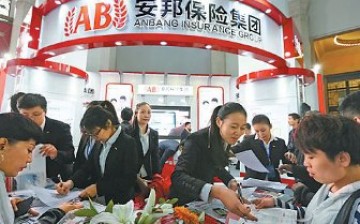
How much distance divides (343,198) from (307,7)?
740 centimetres

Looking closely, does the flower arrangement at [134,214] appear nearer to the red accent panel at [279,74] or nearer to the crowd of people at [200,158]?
the crowd of people at [200,158]

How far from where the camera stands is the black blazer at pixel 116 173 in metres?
1.60

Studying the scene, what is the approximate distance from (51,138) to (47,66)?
9.84 feet

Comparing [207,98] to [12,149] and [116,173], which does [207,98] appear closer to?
[116,173]

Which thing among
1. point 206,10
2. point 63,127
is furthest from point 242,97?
point 63,127

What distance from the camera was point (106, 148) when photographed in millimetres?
1683

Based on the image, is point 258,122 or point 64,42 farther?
point 64,42

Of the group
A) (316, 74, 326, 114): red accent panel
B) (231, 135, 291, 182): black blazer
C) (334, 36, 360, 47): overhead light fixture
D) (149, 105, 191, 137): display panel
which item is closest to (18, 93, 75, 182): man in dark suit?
(231, 135, 291, 182): black blazer

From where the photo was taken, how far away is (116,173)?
165 cm

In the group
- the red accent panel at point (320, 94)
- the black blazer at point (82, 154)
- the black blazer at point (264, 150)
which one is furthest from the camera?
the red accent panel at point (320, 94)

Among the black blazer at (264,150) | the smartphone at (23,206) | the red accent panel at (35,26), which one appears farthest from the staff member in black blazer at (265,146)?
the red accent panel at (35,26)

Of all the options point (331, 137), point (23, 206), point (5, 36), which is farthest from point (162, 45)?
point (5, 36)

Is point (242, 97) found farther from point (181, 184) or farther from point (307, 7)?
point (181, 184)

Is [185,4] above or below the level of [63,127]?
above
